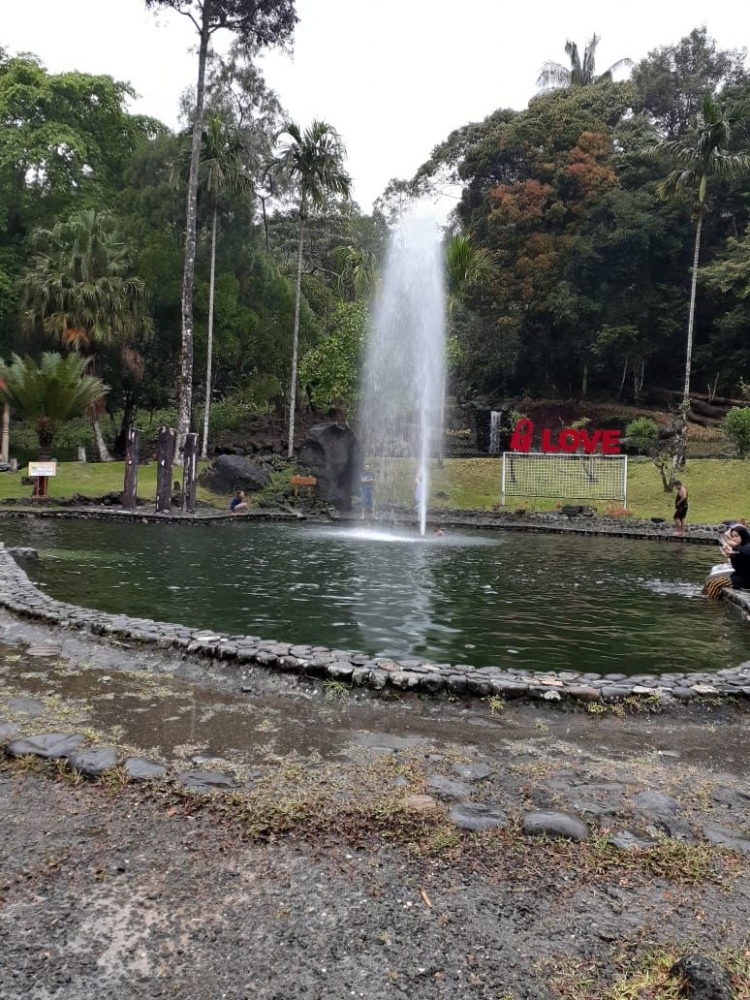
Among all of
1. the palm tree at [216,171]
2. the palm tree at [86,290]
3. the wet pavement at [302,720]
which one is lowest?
the wet pavement at [302,720]

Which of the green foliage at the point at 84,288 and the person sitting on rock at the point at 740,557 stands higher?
the green foliage at the point at 84,288

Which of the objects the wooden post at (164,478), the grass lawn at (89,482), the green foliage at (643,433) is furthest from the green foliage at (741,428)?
the wooden post at (164,478)

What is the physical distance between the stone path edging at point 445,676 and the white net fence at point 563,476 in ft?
69.9

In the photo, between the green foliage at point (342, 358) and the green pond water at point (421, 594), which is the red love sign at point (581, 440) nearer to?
the green foliage at point (342, 358)

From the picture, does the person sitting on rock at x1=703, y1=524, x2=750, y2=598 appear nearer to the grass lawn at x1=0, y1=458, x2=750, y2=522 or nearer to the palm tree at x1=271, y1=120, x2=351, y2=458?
the grass lawn at x1=0, y1=458, x2=750, y2=522

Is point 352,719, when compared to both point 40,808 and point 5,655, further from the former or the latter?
point 5,655

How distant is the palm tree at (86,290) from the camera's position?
1163 inches

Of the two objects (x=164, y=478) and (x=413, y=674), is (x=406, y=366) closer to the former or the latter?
(x=164, y=478)

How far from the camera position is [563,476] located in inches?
1107

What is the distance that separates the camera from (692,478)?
27.6 meters

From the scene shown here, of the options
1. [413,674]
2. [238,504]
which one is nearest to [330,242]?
[238,504]

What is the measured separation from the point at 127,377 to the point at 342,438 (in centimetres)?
1402

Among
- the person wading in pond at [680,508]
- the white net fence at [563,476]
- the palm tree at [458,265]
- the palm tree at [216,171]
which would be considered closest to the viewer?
the person wading in pond at [680,508]

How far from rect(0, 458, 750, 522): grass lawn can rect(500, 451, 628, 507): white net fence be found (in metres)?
0.68
